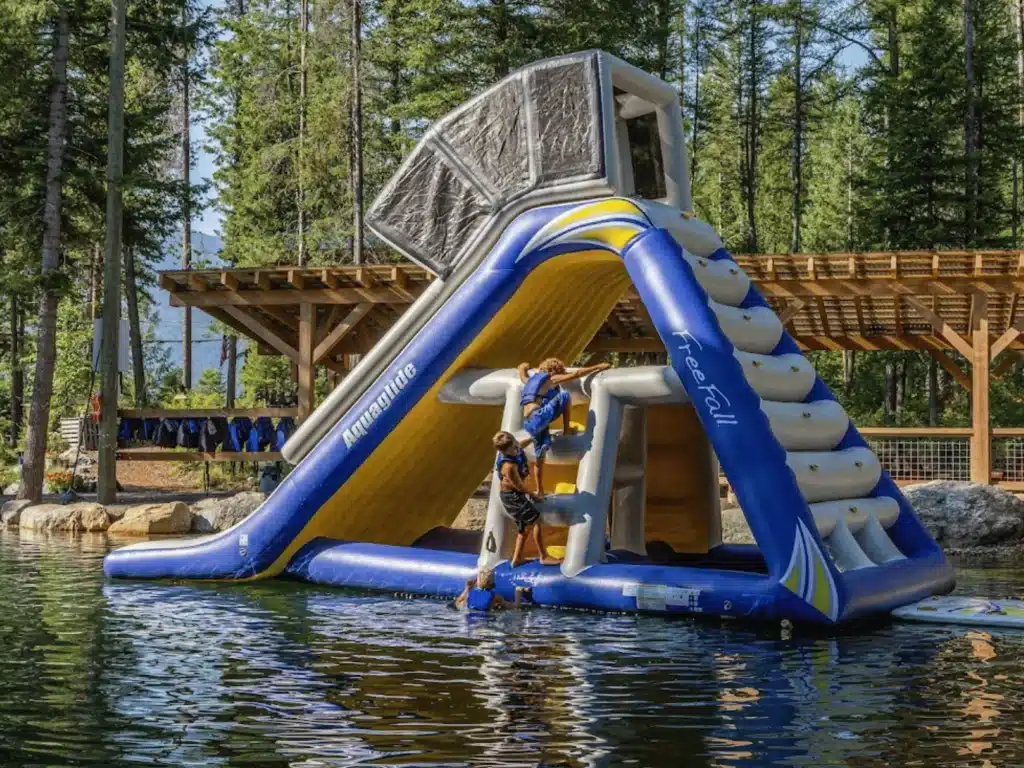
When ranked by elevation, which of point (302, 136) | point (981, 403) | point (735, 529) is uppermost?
point (302, 136)

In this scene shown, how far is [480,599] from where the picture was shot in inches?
462

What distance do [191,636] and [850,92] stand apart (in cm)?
3591

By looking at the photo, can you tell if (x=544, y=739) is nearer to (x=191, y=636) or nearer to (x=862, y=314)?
(x=191, y=636)

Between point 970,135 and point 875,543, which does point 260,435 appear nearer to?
point 875,543

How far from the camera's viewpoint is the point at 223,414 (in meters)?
24.5

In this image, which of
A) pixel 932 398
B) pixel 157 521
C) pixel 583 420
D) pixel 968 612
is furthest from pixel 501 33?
pixel 968 612

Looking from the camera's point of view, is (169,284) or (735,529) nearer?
(735,529)

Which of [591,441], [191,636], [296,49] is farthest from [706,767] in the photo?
[296,49]

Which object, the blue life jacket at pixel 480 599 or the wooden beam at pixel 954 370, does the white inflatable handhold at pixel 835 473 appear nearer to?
the blue life jacket at pixel 480 599

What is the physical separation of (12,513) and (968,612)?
16.2 meters

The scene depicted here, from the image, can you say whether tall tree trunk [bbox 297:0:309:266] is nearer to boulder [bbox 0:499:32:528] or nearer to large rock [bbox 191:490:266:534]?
boulder [bbox 0:499:32:528]

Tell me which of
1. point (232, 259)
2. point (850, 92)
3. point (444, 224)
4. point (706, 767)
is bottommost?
point (706, 767)

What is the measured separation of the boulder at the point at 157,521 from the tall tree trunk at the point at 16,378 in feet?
55.1

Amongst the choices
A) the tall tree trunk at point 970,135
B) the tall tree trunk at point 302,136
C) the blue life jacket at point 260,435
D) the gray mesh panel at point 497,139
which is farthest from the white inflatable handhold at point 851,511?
the tall tree trunk at point 302,136
